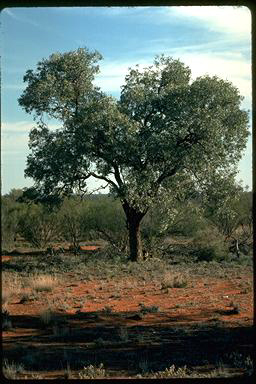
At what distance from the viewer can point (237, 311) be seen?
12.3 m

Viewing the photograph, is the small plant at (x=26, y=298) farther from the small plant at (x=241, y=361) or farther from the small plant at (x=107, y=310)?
the small plant at (x=241, y=361)

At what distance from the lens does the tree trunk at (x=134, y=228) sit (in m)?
22.7

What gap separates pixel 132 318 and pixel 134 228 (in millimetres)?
11035

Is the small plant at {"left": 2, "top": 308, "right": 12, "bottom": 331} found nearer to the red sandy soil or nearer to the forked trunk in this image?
the red sandy soil

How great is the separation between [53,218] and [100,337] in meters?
24.8

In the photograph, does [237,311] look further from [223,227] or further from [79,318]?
[223,227]

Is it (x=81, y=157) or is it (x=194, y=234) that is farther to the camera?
(x=194, y=234)

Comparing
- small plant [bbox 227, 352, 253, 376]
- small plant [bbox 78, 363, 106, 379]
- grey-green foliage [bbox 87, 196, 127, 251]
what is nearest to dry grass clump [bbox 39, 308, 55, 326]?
small plant [bbox 78, 363, 106, 379]

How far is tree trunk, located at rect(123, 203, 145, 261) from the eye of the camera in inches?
894

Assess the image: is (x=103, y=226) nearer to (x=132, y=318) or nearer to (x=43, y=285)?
(x=43, y=285)

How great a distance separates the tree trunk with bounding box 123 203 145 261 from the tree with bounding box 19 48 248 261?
0.10 metres

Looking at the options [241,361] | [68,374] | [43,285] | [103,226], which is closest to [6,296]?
[43,285]

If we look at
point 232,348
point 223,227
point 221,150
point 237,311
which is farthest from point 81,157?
point 223,227

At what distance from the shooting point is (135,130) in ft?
66.1
